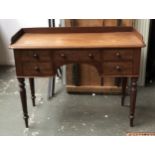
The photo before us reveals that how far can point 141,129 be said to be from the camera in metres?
1.85

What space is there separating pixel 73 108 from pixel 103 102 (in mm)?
295

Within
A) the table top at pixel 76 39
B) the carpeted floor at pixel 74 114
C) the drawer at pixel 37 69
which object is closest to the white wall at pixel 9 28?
the carpeted floor at pixel 74 114

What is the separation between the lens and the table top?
62.1 inches

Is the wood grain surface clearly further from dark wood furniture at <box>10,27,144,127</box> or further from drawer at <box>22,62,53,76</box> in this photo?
drawer at <box>22,62,53,76</box>

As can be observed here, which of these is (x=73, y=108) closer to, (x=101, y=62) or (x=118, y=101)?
(x=118, y=101)

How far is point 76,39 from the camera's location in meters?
1.72

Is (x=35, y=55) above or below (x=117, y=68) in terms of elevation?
above

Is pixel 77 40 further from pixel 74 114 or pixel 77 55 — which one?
pixel 74 114

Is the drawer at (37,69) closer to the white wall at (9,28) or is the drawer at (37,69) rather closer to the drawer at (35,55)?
the drawer at (35,55)

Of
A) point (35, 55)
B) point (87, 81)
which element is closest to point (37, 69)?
point (35, 55)

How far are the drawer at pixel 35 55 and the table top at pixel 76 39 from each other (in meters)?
0.04

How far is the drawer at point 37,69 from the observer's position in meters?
1.64

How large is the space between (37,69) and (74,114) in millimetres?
602

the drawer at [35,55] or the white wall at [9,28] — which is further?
the white wall at [9,28]
